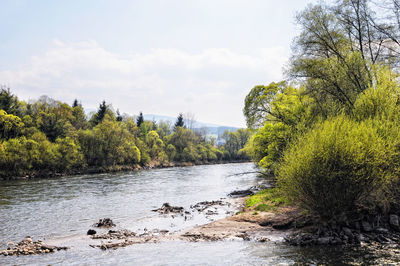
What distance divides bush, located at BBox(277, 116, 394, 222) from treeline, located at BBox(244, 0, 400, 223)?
5 centimetres

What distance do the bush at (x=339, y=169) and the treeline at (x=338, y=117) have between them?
5cm

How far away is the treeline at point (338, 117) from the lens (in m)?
14.2

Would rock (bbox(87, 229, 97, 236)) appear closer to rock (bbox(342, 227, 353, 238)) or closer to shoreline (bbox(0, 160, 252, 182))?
rock (bbox(342, 227, 353, 238))

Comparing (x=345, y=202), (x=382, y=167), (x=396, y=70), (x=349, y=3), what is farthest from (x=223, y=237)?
(x=349, y=3)

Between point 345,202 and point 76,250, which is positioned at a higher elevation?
point 345,202

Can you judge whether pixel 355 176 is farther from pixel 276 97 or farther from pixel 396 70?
pixel 276 97

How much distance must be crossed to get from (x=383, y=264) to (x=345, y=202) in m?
3.92

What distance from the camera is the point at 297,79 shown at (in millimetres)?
26875

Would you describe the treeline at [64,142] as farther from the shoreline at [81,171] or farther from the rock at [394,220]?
the rock at [394,220]

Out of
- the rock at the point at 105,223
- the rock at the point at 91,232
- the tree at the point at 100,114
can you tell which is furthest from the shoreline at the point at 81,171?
the rock at the point at 91,232

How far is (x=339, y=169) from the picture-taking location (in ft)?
46.1

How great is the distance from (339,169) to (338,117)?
362 centimetres

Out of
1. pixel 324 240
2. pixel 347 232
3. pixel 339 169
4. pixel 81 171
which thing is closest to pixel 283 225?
pixel 324 240

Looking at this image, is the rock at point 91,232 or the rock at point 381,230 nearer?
the rock at point 381,230
